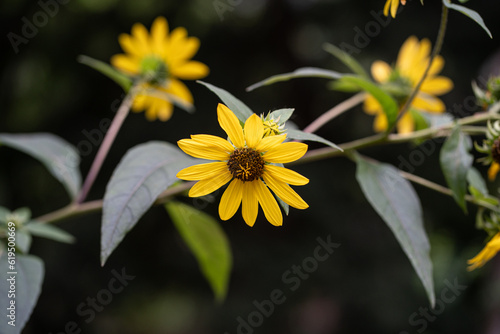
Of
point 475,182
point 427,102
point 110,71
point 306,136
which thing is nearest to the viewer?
point 306,136

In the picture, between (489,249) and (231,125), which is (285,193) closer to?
(231,125)

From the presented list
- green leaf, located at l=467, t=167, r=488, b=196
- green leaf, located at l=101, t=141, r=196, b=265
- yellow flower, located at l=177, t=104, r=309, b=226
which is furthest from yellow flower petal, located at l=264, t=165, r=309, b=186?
green leaf, located at l=467, t=167, r=488, b=196

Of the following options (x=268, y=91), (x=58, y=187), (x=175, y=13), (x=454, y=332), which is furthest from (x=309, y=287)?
(x=175, y=13)

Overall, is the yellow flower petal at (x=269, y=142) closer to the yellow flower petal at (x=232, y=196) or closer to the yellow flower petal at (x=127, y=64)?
the yellow flower petal at (x=232, y=196)

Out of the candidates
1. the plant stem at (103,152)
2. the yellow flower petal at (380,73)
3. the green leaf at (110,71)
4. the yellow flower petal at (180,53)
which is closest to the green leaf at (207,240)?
the plant stem at (103,152)

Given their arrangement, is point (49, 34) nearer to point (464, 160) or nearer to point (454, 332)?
point (464, 160)

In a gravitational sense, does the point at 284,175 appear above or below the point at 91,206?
below

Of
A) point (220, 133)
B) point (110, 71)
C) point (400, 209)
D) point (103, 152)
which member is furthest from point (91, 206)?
point (220, 133)
